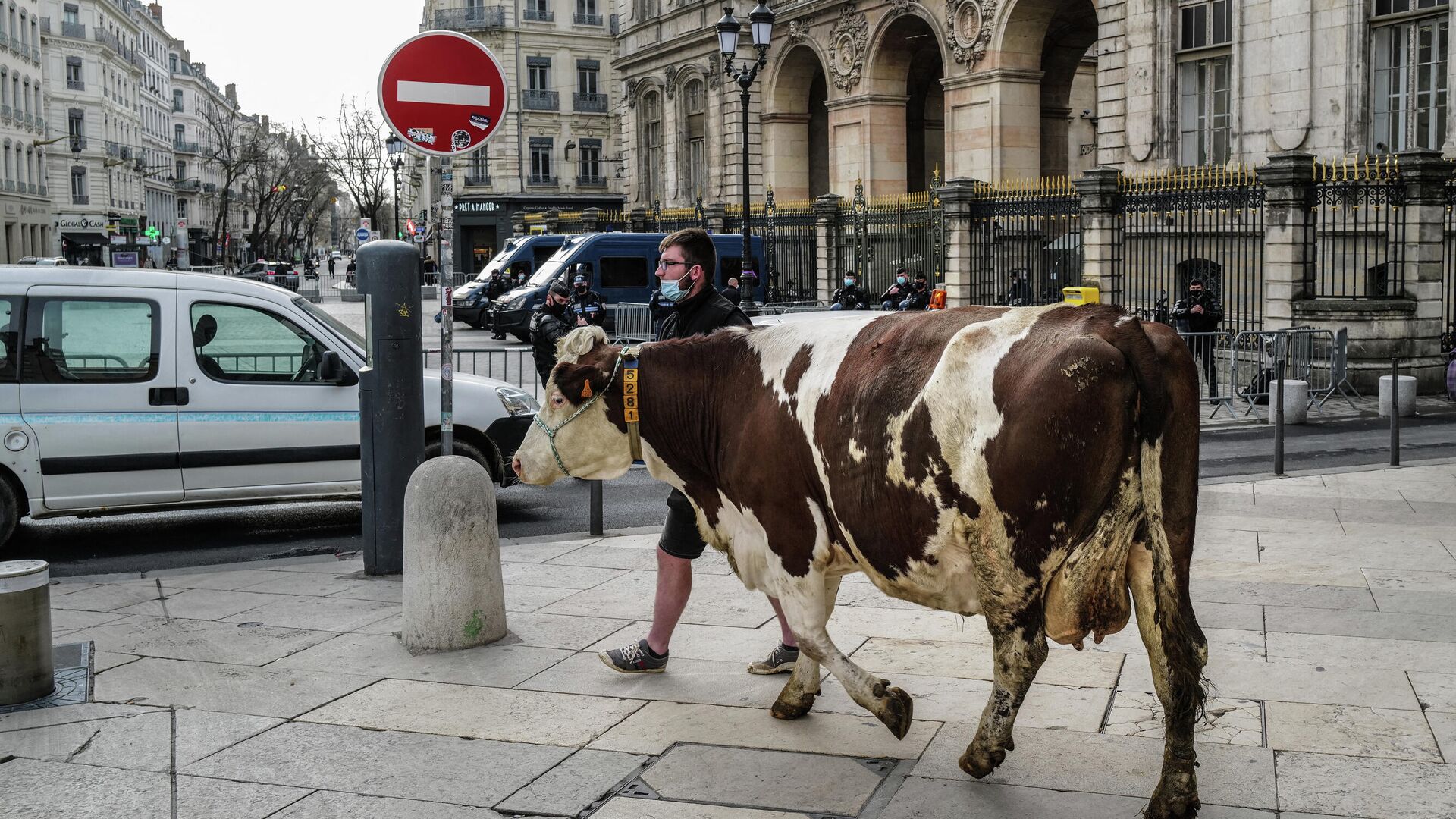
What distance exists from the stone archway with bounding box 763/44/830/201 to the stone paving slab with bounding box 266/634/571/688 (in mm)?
37258

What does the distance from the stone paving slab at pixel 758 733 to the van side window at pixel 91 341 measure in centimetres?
575

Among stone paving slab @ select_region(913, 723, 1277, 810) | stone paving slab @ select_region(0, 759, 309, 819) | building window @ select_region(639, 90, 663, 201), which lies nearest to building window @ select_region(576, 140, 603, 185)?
building window @ select_region(639, 90, 663, 201)

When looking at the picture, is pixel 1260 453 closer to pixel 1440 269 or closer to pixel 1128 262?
pixel 1440 269

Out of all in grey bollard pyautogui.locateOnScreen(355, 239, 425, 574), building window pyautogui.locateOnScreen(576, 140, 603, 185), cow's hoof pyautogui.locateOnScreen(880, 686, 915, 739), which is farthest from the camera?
building window pyautogui.locateOnScreen(576, 140, 603, 185)

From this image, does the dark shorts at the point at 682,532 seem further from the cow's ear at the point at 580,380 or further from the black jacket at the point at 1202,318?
the black jacket at the point at 1202,318

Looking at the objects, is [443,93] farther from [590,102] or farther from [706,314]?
[590,102]

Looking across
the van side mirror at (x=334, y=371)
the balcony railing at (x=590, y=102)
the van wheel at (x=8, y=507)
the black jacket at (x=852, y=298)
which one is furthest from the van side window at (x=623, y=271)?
the balcony railing at (x=590, y=102)

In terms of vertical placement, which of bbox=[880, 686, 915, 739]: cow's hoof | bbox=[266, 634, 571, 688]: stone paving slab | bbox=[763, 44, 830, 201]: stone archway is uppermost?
bbox=[763, 44, 830, 201]: stone archway

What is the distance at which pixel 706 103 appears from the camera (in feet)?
153

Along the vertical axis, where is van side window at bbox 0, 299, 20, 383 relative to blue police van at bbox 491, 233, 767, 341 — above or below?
below

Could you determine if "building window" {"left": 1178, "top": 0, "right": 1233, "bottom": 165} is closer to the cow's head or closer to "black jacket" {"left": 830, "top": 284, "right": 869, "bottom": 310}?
"black jacket" {"left": 830, "top": 284, "right": 869, "bottom": 310}

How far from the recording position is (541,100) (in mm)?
66000

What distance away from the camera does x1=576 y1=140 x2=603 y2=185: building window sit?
220 feet

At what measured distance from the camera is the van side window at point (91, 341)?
939 cm
